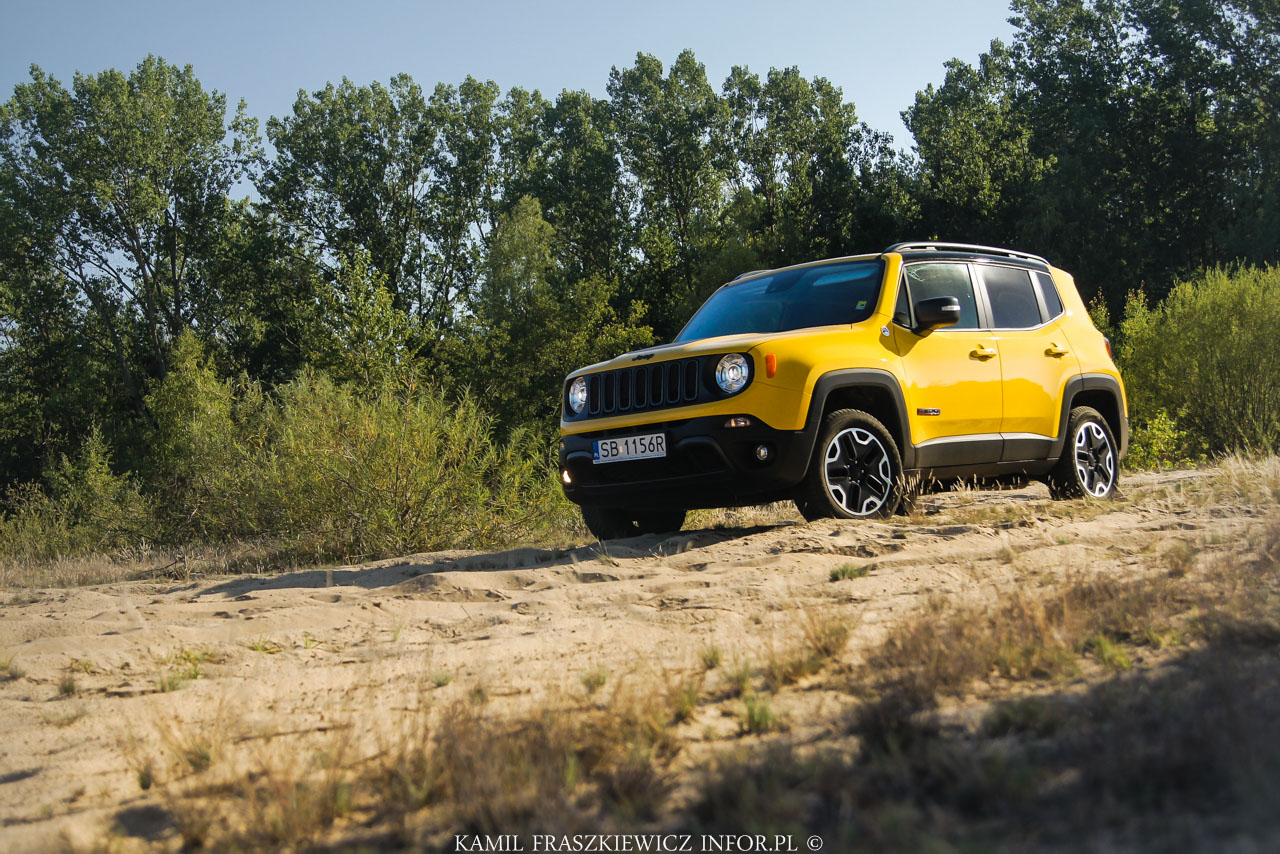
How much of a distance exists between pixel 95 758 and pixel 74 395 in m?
43.9

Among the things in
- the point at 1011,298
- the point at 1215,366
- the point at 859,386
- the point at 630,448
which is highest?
the point at 1011,298

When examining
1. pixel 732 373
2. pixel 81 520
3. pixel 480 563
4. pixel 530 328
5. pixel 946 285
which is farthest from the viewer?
pixel 530 328

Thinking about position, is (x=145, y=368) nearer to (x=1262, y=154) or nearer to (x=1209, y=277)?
(x=1209, y=277)

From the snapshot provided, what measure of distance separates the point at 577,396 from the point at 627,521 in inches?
44.3

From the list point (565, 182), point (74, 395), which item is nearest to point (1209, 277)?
point (565, 182)

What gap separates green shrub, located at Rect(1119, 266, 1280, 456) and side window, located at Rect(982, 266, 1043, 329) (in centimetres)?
896

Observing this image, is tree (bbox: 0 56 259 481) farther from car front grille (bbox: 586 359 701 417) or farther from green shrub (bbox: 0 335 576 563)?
car front grille (bbox: 586 359 701 417)

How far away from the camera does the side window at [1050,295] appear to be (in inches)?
351

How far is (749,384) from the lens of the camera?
6.62 m

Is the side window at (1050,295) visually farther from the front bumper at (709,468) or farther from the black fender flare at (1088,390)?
the front bumper at (709,468)

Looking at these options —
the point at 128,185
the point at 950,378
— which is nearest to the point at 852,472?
the point at 950,378

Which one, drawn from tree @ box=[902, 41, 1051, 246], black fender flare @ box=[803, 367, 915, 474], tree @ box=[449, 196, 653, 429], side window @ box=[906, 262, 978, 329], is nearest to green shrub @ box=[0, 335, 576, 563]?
black fender flare @ box=[803, 367, 915, 474]

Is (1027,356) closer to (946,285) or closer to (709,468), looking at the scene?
(946,285)

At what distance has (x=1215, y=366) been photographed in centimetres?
1792
